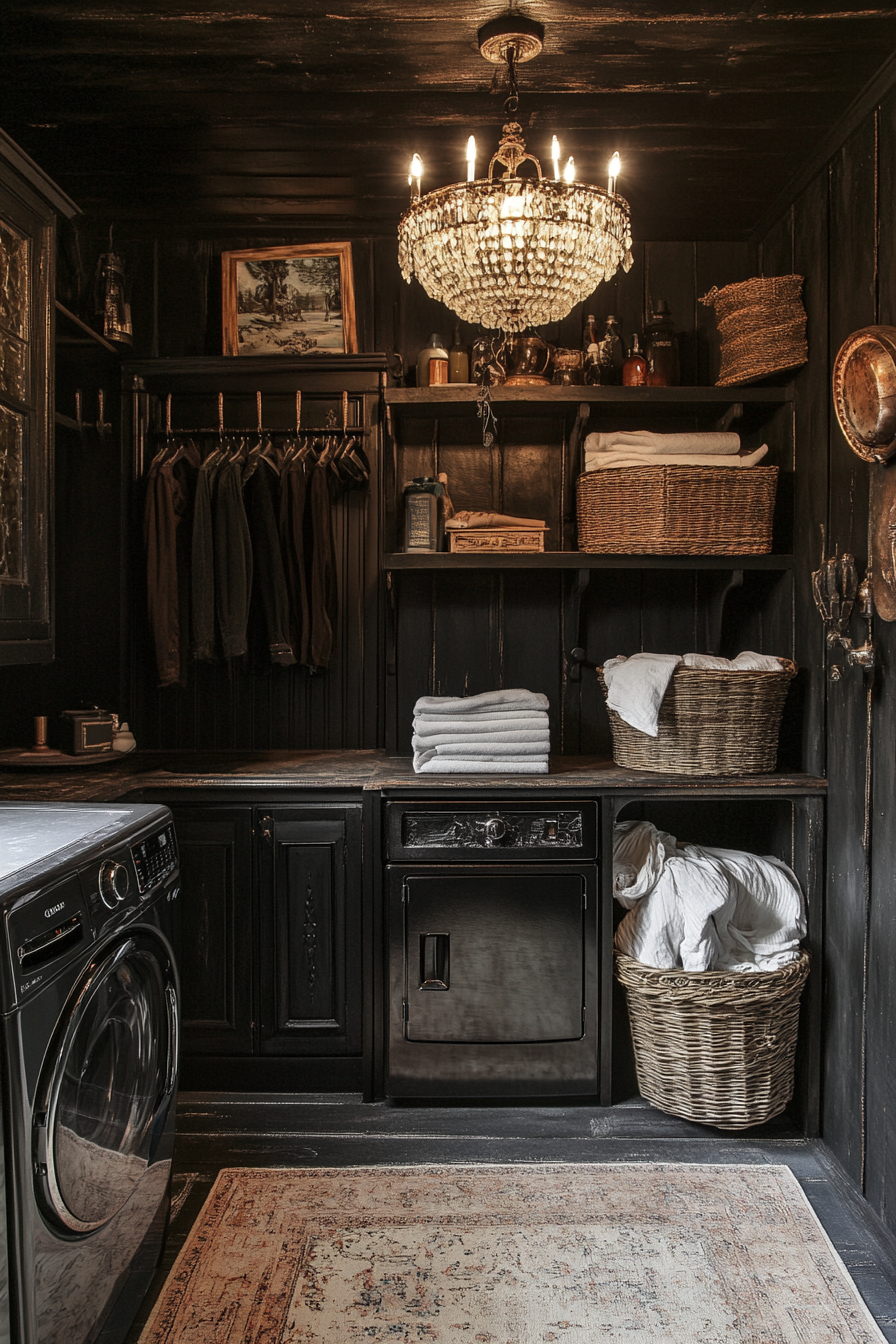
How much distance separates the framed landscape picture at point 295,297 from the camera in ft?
10.3

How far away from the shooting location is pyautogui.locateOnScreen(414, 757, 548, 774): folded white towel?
2.67 m

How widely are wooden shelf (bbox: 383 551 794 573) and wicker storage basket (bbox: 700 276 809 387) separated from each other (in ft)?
1.75

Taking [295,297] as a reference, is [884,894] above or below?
below

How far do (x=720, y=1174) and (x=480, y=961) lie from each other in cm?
77

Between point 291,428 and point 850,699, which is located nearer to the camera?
point 850,699

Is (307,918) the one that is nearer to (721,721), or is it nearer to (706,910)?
(706,910)

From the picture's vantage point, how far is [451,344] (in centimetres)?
314

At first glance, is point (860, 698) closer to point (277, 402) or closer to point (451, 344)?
point (451, 344)

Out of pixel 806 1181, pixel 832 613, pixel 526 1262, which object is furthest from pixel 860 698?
pixel 526 1262

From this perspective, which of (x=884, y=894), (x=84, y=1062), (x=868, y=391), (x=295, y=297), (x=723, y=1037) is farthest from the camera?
(x=295, y=297)

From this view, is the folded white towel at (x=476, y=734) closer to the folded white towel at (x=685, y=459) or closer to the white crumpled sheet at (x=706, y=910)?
the white crumpled sheet at (x=706, y=910)

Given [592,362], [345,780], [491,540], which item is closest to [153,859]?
[345,780]

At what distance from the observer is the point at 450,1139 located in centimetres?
247

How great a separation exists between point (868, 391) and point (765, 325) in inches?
28.6
